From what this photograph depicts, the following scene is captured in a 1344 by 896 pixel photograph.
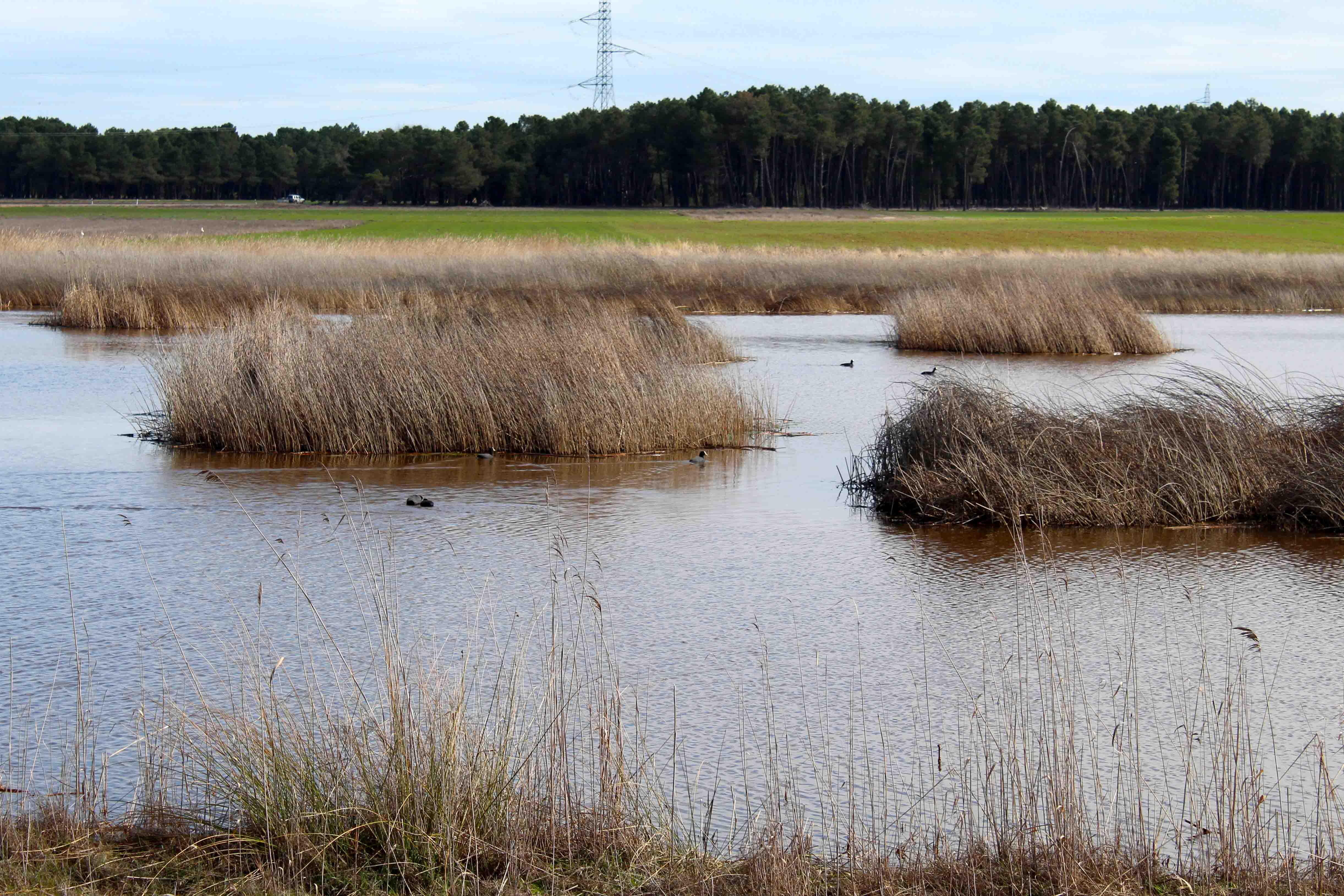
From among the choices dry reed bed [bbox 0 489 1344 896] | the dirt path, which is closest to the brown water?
dry reed bed [bbox 0 489 1344 896]

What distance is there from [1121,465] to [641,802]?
6.85m

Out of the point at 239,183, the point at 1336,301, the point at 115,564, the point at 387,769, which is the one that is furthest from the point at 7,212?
the point at 387,769

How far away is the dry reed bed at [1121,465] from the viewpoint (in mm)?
10273

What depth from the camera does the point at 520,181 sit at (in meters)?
113

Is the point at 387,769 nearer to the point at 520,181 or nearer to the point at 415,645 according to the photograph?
the point at 415,645

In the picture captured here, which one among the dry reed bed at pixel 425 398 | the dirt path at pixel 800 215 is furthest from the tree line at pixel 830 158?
the dry reed bed at pixel 425 398

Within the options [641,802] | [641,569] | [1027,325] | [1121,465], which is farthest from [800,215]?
[641,802]

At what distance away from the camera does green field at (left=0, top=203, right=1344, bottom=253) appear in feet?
190

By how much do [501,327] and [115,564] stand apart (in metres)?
6.52

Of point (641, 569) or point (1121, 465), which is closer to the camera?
point (641, 569)

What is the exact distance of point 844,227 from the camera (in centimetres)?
7331

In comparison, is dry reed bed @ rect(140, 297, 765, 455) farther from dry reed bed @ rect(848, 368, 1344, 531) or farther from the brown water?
dry reed bed @ rect(848, 368, 1344, 531)

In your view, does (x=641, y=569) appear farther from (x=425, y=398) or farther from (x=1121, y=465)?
(x=425, y=398)

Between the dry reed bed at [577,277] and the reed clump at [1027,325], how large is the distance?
64 centimetres
